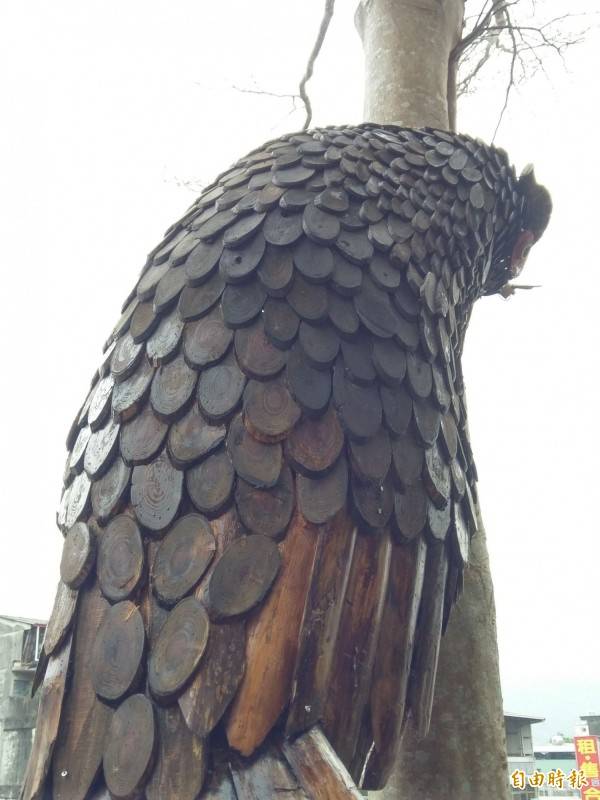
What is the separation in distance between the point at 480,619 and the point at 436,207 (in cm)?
116

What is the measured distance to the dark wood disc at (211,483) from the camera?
3.86 ft

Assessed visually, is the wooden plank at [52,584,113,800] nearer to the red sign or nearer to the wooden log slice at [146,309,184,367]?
the wooden log slice at [146,309,184,367]

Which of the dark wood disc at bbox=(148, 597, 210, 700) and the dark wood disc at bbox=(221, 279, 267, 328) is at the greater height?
the dark wood disc at bbox=(221, 279, 267, 328)

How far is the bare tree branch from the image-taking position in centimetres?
335

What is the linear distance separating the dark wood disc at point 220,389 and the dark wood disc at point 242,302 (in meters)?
0.07

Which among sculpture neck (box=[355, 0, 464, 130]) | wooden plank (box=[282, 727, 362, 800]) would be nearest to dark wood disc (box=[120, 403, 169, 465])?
wooden plank (box=[282, 727, 362, 800])

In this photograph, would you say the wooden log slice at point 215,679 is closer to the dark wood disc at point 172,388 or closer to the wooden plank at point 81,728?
the wooden plank at point 81,728

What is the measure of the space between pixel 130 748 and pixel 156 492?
37 centimetres

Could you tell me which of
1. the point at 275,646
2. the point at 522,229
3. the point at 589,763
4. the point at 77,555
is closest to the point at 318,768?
the point at 275,646

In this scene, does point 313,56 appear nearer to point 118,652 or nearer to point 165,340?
point 165,340

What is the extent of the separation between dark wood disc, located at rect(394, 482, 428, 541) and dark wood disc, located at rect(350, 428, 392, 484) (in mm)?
54

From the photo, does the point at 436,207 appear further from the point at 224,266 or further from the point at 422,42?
the point at 422,42

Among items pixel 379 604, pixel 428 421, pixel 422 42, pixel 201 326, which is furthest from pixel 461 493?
pixel 422 42

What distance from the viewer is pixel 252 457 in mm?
1209
